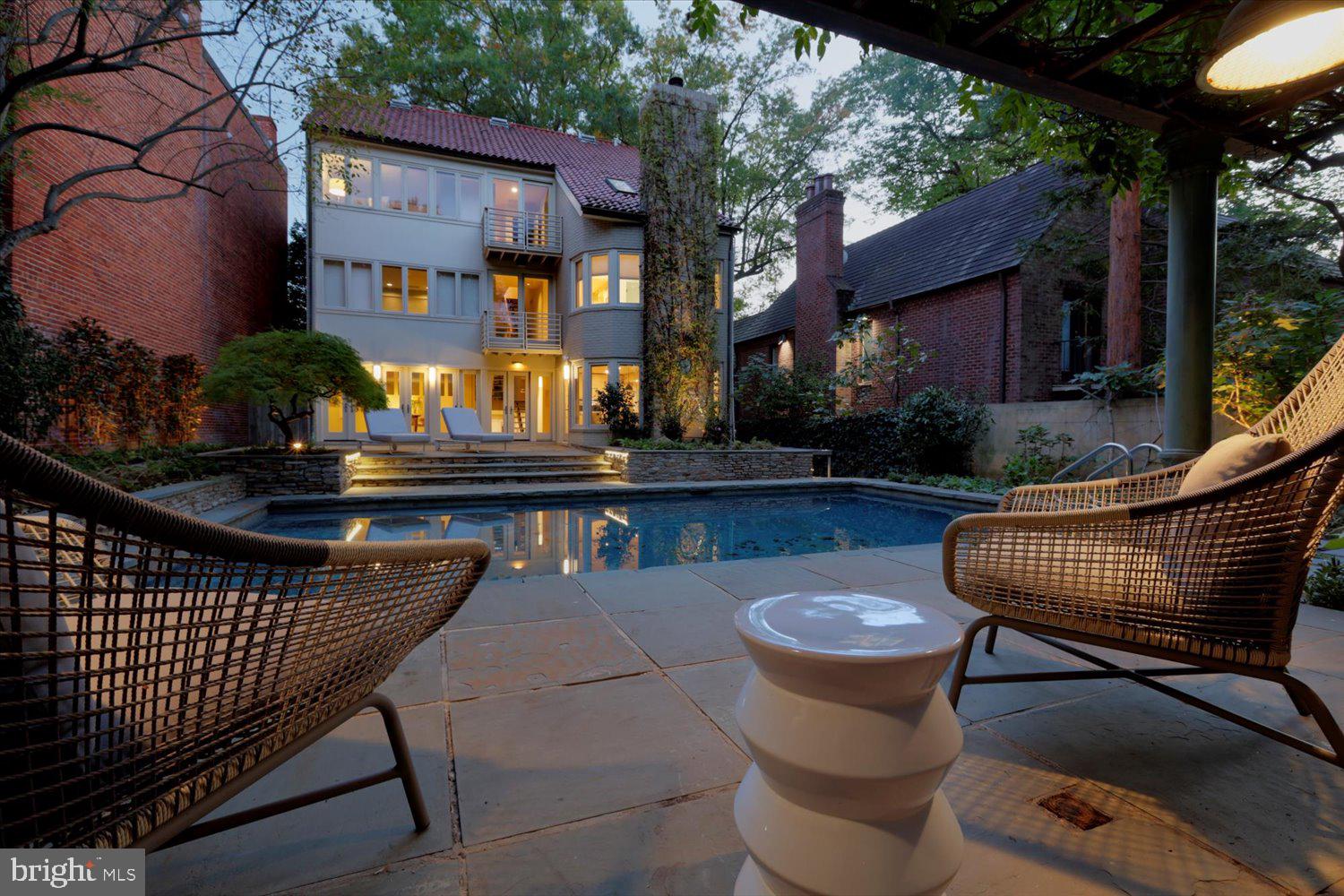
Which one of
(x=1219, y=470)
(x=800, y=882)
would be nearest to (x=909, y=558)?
(x=1219, y=470)

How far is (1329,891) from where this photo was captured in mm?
1124

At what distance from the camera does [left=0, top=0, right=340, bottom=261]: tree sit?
18.2 feet

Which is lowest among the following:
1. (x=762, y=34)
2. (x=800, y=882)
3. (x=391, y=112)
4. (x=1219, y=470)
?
(x=800, y=882)

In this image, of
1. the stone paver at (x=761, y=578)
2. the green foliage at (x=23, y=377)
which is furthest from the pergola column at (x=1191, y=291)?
the green foliage at (x=23, y=377)

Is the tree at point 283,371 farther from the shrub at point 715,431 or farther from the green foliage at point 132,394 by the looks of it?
the shrub at point 715,431

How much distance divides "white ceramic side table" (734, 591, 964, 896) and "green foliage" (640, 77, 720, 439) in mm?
10921

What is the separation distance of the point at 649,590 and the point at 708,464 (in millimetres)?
7177

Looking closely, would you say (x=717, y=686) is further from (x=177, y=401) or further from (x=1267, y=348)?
(x=177, y=401)

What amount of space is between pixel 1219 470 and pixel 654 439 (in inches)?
388

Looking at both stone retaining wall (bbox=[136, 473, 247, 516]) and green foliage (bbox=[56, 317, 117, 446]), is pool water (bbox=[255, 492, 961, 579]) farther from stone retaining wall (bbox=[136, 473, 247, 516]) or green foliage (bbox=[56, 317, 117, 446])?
green foliage (bbox=[56, 317, 117, 446])

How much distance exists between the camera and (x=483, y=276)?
587 inches

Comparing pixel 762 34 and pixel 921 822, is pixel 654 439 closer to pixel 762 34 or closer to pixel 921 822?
pixel 921 822

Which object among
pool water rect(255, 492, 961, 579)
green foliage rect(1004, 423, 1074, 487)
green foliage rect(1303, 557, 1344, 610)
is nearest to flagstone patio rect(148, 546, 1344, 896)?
green foliage rect(1303, 557, 1344, 610)

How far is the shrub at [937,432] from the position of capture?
9812mm
